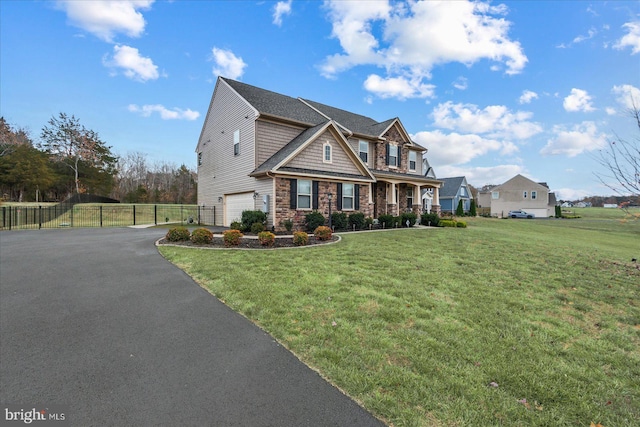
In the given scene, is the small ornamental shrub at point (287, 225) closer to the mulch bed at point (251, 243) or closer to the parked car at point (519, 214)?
the mulch bed at point (251, 243)

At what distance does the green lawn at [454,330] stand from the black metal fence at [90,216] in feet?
49.2

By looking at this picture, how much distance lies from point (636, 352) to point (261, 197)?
13028 millimetres

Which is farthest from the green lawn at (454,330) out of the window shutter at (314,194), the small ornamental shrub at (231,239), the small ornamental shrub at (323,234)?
the window shutter at (314,194)

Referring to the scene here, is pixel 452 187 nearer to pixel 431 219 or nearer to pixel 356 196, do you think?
→ pixel 431 219

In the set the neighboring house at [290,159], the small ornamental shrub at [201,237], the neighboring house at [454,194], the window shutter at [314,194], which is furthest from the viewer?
the neighboring house at [454,194]

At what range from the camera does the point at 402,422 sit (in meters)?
2.11

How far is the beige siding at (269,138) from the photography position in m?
14.8

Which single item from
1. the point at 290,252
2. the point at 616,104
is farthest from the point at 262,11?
the point at 616,104

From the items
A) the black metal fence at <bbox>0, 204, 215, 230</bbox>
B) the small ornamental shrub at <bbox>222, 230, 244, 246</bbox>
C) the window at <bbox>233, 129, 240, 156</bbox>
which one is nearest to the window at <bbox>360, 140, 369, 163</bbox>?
the window at <bbox>233, 129, 240, 156</bbox>

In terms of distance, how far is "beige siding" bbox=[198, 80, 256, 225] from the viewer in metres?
15.3

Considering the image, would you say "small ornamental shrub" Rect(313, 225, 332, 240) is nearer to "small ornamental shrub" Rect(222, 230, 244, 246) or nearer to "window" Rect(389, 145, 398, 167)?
"small ornamental shrub" Rect(222, 230, 244, 246)

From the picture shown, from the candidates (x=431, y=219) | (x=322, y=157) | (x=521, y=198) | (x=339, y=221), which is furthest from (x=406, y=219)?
(x=521, y=198)

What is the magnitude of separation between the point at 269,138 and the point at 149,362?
44.3ft

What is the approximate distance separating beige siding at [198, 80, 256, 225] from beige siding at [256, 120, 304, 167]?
32cm
